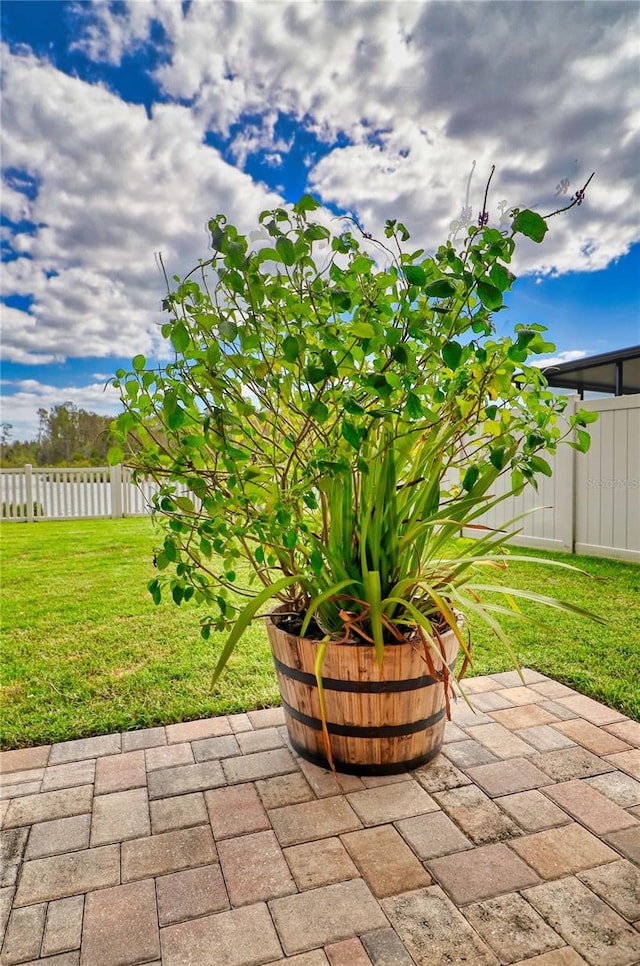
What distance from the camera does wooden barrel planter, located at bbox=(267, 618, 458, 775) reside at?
1.61 m

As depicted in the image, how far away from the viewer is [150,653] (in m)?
2.94

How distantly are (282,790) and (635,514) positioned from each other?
4.24 metres

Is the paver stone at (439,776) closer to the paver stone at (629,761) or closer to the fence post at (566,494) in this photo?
the paver stone at (629,761)

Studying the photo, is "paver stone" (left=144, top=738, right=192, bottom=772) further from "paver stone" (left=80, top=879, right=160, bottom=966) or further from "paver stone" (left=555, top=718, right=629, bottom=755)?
"paver stone" (left=555, top=718, right=629, bottom=755)

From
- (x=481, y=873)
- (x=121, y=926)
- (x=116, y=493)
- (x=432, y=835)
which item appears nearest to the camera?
(x=121, y=926)

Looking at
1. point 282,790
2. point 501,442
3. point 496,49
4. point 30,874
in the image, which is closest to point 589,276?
point 496,49

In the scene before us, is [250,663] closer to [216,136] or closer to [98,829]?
[98,829]

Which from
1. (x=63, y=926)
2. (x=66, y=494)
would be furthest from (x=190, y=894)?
(x=66, y=494)

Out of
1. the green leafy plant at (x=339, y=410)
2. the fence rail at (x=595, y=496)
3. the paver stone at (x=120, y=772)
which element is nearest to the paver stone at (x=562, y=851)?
the green leafy plant at (x=339, y=410)

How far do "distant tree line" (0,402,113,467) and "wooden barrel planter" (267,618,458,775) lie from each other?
986cm

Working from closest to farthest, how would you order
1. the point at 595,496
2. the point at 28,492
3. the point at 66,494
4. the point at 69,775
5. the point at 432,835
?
1. the point at 432,835
2. the point at 69,775
3. the point at 595,496
4. the point at 28,492
5. the point at 66,494

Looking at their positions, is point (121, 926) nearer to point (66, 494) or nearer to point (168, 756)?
point (168, 756)

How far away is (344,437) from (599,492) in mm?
4342

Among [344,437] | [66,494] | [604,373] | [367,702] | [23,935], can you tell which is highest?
[604,373]
